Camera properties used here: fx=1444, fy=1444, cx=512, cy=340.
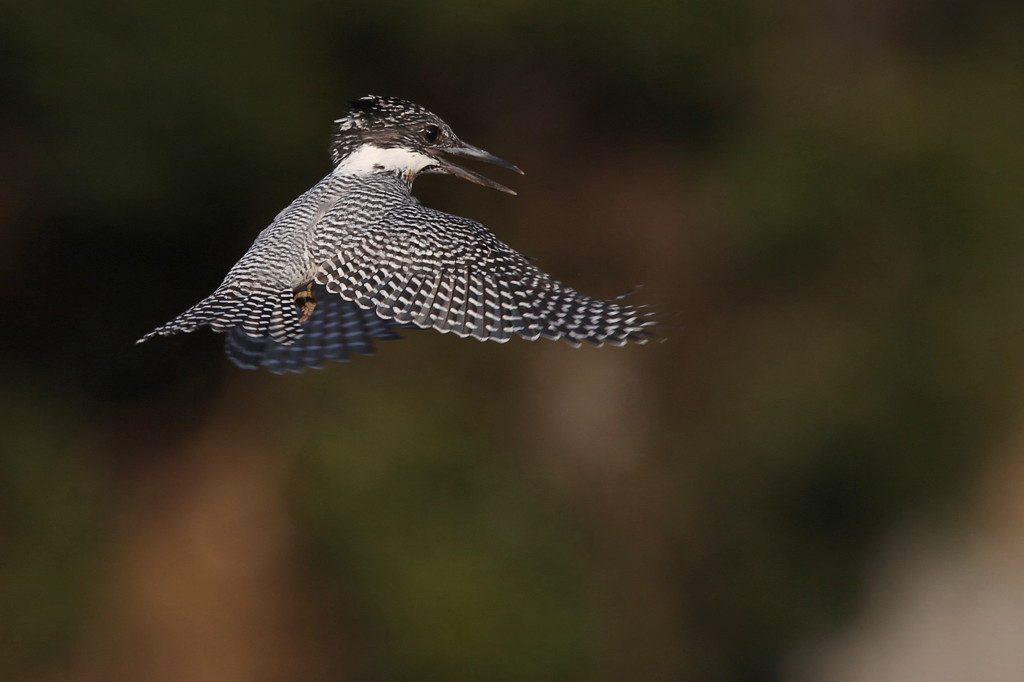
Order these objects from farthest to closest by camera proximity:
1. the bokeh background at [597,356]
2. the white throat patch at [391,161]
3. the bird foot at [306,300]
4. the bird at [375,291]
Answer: the bokeh background at [597,356]
the white throat patch at [391,161]
the bird foot at [306,300]
the bird at [375,291]

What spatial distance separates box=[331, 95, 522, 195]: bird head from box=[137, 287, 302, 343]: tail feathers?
681 mm

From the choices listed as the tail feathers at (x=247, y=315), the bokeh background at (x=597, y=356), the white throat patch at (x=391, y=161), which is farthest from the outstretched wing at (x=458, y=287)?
the bokeh background at (x=597, y=356)

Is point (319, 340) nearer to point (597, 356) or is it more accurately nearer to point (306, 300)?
point (306, 300)

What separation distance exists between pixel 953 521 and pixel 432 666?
4327 mm

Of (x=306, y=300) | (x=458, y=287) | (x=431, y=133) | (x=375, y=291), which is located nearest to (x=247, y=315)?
(x=306, y=300)

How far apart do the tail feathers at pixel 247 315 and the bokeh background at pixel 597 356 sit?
4.09 meters

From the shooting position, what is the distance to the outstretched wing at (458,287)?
13.4 feet

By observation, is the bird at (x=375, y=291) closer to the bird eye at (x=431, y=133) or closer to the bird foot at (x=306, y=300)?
the bird foot at (x=306, y=300)

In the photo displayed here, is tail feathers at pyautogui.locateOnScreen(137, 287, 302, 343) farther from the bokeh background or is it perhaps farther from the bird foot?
the bokeh background

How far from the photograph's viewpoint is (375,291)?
13.7 ft

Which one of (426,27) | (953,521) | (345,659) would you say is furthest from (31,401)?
(953,521)

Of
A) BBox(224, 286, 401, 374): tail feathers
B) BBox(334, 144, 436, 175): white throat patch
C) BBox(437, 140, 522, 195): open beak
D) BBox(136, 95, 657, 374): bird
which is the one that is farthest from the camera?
BBox(334, 144, 436, 175): white throat patch

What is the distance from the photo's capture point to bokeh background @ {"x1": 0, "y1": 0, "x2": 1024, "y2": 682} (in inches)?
333

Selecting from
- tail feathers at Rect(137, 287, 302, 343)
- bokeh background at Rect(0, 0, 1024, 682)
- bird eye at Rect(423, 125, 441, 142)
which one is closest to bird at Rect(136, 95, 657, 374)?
tail feathers at Rect(137, 287, 302, 343)
